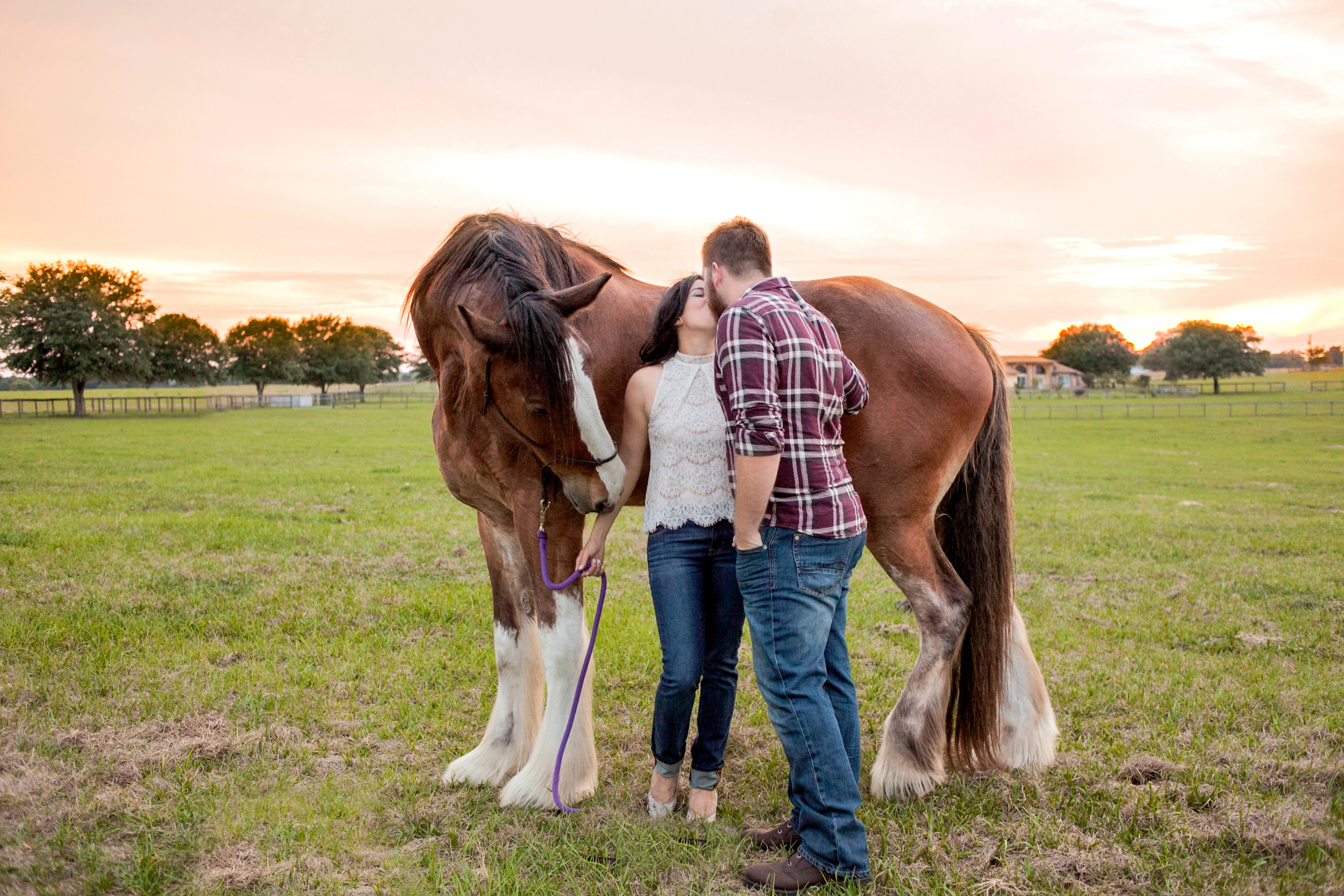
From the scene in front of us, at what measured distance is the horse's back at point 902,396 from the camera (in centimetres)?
337

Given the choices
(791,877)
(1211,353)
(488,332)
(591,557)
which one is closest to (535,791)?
(591,557)

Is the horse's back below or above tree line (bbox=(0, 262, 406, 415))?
below

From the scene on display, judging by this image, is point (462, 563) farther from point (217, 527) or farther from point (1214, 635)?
point (1214, 635)

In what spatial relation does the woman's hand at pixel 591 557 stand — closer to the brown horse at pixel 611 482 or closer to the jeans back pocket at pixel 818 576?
the brown horse at pixel 611 482

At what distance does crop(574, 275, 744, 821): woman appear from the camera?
2.84 metres

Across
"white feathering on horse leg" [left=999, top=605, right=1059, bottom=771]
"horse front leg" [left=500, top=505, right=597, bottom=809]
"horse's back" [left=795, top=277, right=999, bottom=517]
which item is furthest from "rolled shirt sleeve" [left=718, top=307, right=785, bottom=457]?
"white feathering on horse leg" [left=999, top=605, right=1059, bottom=771]

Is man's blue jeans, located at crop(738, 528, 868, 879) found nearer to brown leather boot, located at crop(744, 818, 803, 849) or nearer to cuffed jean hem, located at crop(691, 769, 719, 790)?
brown leather boot, located at crop(744, 818, 803, 849)

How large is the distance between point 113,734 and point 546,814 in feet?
7.14

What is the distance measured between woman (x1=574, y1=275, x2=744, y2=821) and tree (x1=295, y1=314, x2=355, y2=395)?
75.7m

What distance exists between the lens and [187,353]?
62.1 m

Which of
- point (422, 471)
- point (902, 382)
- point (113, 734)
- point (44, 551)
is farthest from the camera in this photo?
point (422, 471)

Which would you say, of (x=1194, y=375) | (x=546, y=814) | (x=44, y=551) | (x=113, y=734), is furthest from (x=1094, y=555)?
(x=1194, y=375)

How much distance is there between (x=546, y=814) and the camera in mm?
3225

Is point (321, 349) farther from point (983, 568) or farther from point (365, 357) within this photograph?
point (983, 568)
